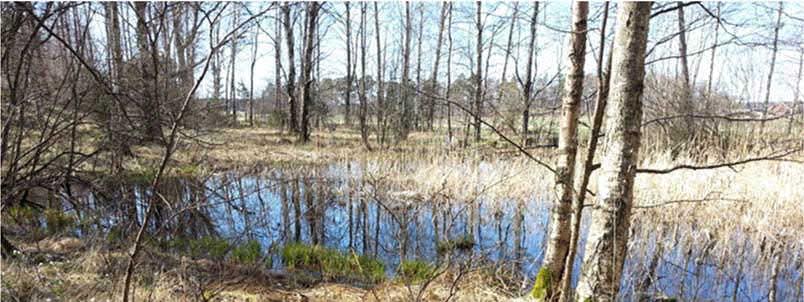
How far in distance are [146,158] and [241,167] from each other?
1973 mm

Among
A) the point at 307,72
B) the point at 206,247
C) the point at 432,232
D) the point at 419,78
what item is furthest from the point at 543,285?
the point at 419,78

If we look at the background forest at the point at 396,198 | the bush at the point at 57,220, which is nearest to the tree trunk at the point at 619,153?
the background forest at the point at 396,198

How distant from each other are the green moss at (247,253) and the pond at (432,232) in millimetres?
107

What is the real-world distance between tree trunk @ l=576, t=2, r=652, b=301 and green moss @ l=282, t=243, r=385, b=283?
220cm

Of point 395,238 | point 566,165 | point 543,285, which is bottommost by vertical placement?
point 395,238

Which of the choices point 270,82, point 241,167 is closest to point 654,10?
point 241,167

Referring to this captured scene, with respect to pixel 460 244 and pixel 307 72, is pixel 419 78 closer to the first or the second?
pixel 307 72

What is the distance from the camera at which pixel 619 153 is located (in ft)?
5.95

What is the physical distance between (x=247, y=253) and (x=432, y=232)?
7.47 ft

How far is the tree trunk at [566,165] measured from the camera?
2.62 meters

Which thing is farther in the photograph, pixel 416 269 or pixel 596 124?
pixel 416 269

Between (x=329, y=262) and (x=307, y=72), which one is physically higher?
(x=307, y=72)

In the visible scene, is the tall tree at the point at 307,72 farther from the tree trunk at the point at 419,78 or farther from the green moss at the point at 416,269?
the green moss at the point at 416,269

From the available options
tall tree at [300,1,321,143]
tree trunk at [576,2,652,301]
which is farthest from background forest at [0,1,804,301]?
tall tree at [300,1,321,143]
